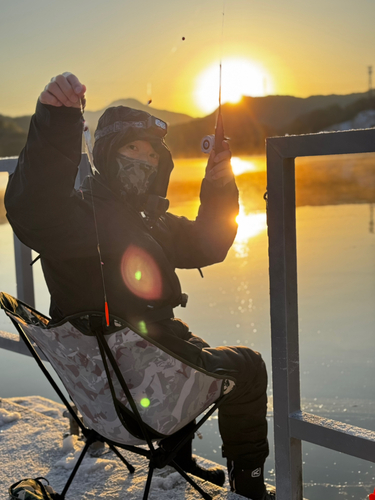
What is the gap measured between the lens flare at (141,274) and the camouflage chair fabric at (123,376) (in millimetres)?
251

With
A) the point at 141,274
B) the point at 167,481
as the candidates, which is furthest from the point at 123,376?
the point at 167,481

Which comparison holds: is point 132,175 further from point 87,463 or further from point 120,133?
point 87,463

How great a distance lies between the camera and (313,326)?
5621 millimetres

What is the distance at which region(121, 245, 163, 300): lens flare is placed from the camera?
1.66 metres

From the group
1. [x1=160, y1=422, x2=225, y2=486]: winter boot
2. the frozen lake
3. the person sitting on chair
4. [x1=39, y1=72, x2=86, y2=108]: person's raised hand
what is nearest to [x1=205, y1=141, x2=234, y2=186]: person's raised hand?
the person sitting on chair

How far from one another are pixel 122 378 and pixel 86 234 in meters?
0.40

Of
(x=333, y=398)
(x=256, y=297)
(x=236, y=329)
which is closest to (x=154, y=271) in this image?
(x=333, y=398)

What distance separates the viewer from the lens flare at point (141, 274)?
166cm

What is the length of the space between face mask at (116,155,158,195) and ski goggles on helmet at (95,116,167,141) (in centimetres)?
9

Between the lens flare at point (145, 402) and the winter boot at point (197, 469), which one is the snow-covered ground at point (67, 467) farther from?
the lens flare at point (145, 402)

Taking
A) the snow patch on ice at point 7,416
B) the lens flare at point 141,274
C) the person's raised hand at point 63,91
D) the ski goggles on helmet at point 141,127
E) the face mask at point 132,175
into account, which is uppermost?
the ski goggles on helmet at point 141,127

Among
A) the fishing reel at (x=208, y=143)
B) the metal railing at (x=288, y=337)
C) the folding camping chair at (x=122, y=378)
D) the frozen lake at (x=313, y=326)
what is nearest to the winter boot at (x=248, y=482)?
the metal railing at (x=288, y=337)

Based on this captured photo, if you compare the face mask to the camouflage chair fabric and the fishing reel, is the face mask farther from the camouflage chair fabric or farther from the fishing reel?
the camouflage chair fabric

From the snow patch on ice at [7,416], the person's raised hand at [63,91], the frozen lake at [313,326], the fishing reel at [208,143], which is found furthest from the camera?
the frozen lake at [313,326]
